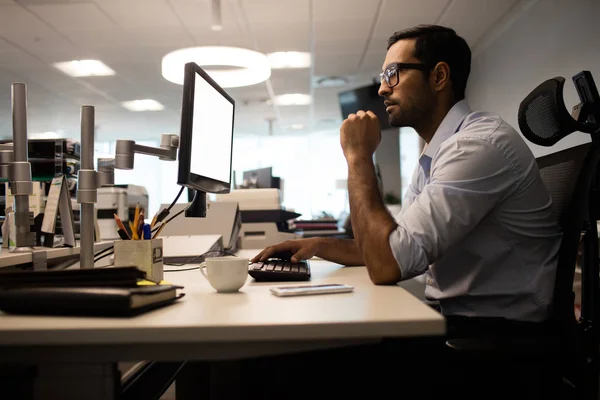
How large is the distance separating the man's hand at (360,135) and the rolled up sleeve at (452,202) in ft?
0.67

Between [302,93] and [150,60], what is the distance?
245 centimetres

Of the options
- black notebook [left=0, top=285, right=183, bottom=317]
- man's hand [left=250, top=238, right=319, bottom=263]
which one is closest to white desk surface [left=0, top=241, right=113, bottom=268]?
black notebook [left=0, top=285, right=183, bottom=317]

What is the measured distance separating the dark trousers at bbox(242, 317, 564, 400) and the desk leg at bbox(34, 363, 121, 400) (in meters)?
0.27

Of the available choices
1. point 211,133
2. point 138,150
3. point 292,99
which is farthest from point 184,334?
point 292,99

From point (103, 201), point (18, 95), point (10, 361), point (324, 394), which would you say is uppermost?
point (18, 95)

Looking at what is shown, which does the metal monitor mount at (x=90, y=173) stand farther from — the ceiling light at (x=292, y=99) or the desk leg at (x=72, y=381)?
the ceiling light at (x=292, y=99)

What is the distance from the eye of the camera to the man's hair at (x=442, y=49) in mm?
1395

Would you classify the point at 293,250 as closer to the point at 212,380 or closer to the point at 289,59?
the point at 212,380

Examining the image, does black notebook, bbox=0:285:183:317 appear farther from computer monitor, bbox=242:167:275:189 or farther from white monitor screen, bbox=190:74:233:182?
computer monitor, bbox=242:167:275:189

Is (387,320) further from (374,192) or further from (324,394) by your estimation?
(374,192)

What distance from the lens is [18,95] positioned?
4.13 feet

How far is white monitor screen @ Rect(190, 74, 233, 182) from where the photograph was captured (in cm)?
124

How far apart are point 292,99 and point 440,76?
646cm

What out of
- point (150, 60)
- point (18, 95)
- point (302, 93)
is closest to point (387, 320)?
point (18, 95)
